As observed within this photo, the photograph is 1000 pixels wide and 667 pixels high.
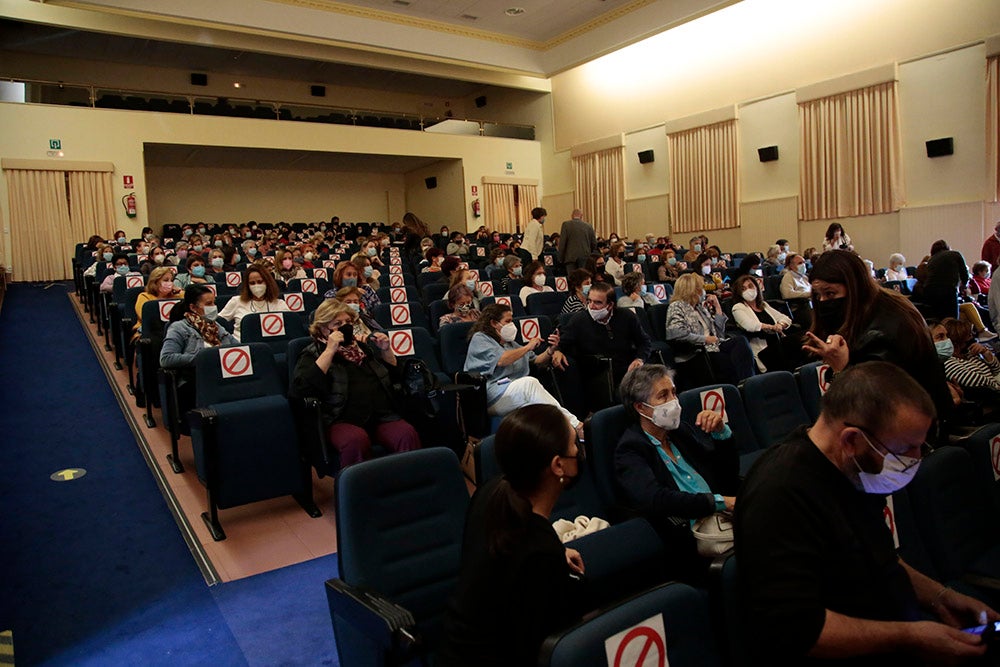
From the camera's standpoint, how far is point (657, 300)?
7035 millimetres

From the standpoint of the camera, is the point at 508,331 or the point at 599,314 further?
the point at 599,314

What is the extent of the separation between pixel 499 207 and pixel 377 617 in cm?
1632

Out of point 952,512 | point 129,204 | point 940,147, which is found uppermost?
point 129,204

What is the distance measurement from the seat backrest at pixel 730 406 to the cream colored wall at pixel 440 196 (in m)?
14.0

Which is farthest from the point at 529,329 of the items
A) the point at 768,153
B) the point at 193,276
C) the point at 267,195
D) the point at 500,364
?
the point at 267,195

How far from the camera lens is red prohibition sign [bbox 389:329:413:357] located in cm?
439

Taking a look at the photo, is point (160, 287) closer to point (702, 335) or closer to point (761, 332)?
point (702, 335)

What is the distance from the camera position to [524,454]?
149cm

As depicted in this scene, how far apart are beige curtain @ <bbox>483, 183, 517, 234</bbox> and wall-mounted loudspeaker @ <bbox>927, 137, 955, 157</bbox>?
30.8 ft

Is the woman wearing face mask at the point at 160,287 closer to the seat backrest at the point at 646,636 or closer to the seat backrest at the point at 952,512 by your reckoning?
the seat backrest at the point at 646,636

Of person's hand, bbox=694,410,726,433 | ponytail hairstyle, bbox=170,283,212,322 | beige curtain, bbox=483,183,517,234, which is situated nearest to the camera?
person's hand, bbox=694,410,726,433

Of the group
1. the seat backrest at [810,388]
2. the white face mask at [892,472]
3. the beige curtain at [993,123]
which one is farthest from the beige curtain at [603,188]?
the white face mask at [892,472]

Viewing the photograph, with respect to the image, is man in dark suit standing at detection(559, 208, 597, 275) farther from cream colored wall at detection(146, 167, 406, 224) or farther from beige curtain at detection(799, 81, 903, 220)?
cream colored wall at detection(146, 167, 406, 224)

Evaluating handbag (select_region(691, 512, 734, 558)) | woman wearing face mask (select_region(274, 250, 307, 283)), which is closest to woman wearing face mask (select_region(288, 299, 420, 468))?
handbag (select_region(691, 512, 734, 558))
